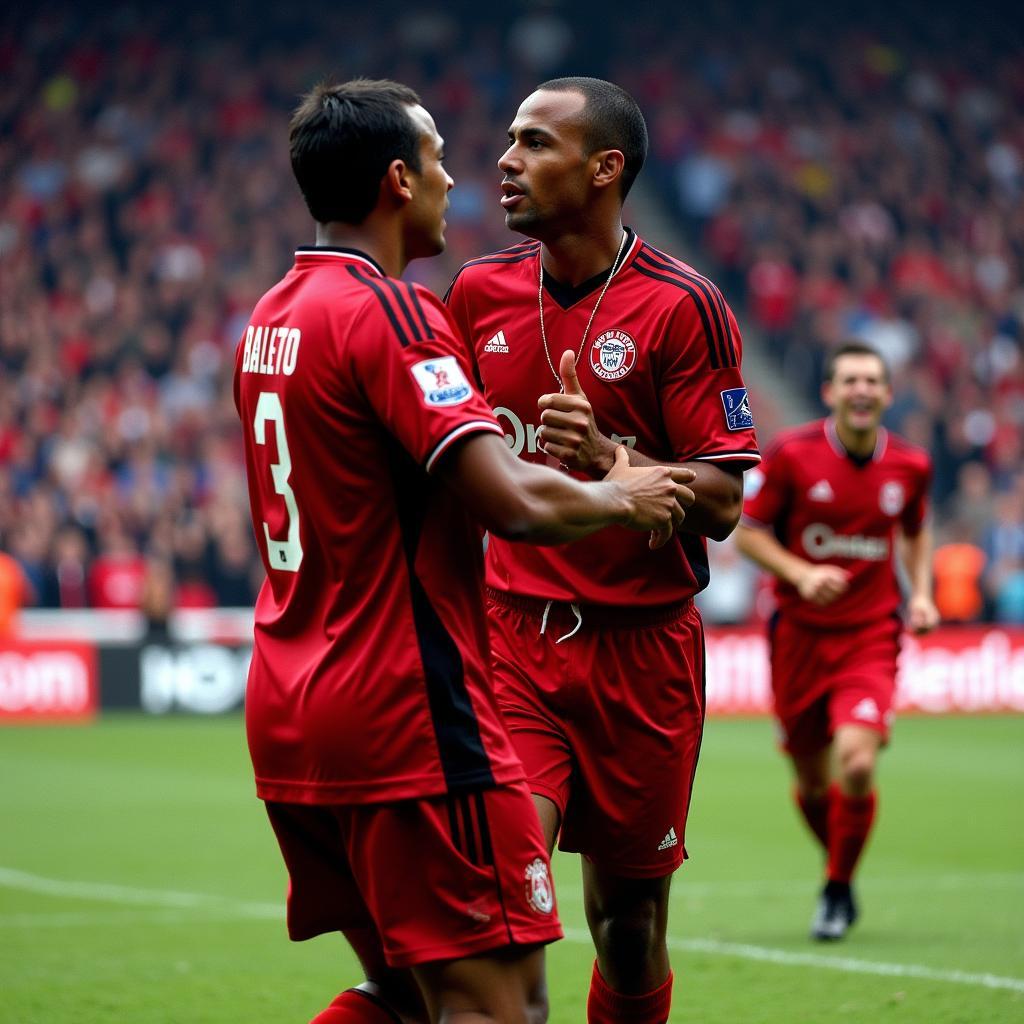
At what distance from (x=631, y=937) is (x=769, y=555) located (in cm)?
373

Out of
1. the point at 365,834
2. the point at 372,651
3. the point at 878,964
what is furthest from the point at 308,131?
the point at 878,964

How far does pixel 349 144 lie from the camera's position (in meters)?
3.75

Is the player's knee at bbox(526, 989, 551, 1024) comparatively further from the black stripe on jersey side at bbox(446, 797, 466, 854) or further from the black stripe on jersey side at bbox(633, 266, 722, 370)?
the black stripe on jersey side at bbox(633, 266, 722, 370)

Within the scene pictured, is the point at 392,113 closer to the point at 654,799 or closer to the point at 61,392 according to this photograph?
the point at 654,799

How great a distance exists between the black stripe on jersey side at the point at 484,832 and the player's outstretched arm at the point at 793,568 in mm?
4479

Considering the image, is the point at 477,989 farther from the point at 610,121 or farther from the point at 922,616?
the point at 922,616

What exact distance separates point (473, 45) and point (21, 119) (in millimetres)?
7225

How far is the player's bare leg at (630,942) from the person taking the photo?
16.2 ft

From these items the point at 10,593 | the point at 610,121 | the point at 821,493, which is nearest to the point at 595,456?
the point at 610,121

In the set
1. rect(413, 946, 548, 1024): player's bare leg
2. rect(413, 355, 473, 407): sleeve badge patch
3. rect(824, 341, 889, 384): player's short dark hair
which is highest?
rect(824, 341, 889, 384): player's short dark hair

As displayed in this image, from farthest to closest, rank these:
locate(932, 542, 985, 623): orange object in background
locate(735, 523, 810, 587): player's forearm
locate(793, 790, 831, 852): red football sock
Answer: locate(932, 542, 985, 623): orange object in background < locate(793, 790, 831, 852): red football sock < locate(735, 523, 810, 587): player's forearm

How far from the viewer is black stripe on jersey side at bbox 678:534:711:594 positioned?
5.00 meters

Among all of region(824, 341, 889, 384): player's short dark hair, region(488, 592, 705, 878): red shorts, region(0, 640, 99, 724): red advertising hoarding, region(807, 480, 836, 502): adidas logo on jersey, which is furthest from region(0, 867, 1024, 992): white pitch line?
region(0, 640, 99, 724): red advertising hoarding

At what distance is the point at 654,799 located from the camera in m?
4.89
